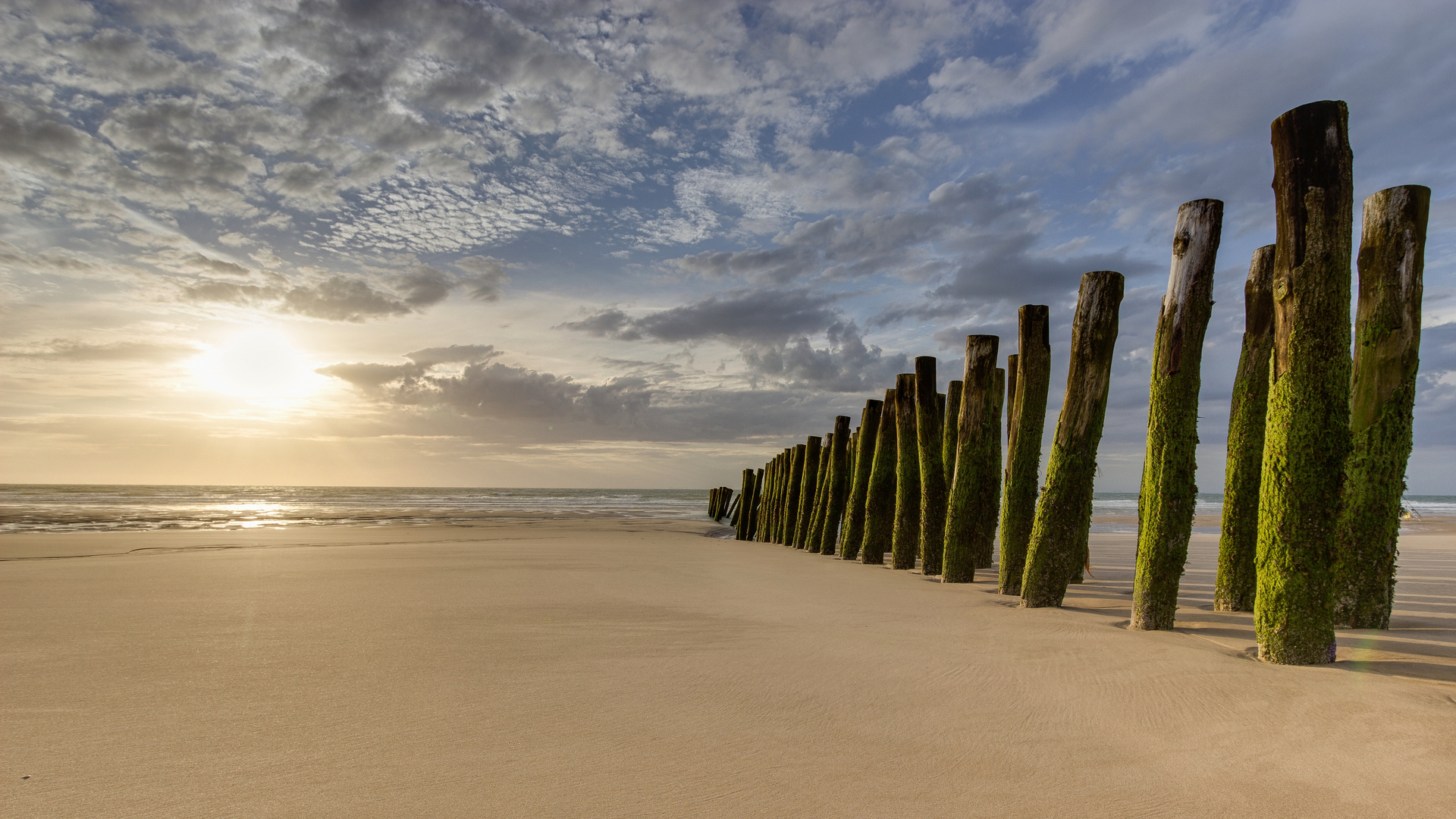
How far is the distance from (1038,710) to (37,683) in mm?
4249

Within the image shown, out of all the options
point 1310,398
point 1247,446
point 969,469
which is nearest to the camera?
point 1310,398

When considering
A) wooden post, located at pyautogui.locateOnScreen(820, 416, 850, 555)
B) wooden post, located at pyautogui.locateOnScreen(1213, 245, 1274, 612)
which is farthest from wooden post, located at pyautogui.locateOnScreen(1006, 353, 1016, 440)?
wooden post, located at pyautogui.locateOnScreen(820, 416, 850, 555)

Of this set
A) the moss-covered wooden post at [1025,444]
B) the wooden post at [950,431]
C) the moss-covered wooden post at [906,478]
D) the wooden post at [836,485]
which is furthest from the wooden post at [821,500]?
the moss-covered wooden post at [1025,444]

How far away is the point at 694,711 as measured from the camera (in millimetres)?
2834

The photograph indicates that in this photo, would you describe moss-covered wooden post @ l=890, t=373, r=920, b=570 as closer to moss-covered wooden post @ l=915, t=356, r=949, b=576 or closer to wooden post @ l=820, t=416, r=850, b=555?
moss-covered wooden post @ l=915, t=356, r=949, b=576

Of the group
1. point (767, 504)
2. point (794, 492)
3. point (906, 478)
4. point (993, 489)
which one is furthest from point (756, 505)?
point (993, 489)

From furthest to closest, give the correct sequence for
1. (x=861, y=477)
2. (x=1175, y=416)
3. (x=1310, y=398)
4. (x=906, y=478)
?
(x=861, y=477)
(x=906, y=478)
(x=1175, y=416)
(x=1310, y=398)

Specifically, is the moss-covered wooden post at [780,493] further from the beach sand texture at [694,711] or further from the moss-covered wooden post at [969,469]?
the beach sand texture at [694,711]

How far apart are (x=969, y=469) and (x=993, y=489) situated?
20.0 inches

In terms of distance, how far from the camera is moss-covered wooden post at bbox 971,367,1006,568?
23.6 feet

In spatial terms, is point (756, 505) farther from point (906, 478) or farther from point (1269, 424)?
point (1269, 424)

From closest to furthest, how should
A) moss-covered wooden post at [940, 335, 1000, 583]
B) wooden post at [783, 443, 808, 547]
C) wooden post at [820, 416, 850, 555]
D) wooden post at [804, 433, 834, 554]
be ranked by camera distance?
moss-covered wooden post at [940, 335, 1000, 583], wooden post at [820, 416, 850, 555], wooden post at [804, 433, 834, 554], wooden post at [783, 443, 808, 547]

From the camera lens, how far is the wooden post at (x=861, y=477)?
9.98m

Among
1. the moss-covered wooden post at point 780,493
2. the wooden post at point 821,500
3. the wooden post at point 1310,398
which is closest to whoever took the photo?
the wooden post at point 1310,398
